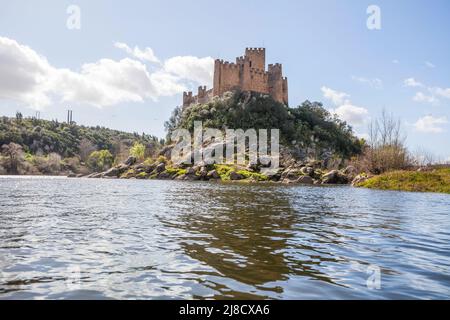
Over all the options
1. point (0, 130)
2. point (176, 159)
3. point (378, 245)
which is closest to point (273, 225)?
point (378, 245)

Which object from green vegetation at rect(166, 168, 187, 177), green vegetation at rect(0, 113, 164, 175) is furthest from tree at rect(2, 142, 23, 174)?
green vegetation at rect(166, 168, 187, 177)

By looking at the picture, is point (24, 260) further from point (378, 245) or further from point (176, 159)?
point (176, 159)

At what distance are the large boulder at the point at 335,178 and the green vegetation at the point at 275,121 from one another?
4596 centimetres

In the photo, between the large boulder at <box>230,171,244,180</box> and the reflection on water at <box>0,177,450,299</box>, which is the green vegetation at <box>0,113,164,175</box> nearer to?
the large boulder at <box>230,171,244,180</box>

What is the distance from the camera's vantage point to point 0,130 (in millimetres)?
150250

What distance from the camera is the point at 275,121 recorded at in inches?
4941

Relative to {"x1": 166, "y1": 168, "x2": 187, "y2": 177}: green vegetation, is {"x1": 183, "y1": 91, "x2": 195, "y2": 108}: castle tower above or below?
above

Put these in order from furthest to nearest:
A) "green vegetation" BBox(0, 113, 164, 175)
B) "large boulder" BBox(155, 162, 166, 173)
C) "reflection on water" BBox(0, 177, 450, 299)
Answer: "green vegetation" BBox(0, 113, 164, 175) < "large boulder" BBox(155, 162, 166, 173) < "reflection on water" BBox(0, 177, 450, 299)

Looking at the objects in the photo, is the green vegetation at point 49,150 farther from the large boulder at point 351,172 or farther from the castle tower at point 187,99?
the large boulder at point 351,172

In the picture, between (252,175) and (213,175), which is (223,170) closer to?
(213,175)

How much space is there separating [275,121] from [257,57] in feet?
88.4

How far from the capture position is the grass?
45562mm

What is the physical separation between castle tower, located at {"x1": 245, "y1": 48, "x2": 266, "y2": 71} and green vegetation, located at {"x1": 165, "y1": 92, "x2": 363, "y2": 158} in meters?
11.9

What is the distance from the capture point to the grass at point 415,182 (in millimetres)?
45562
